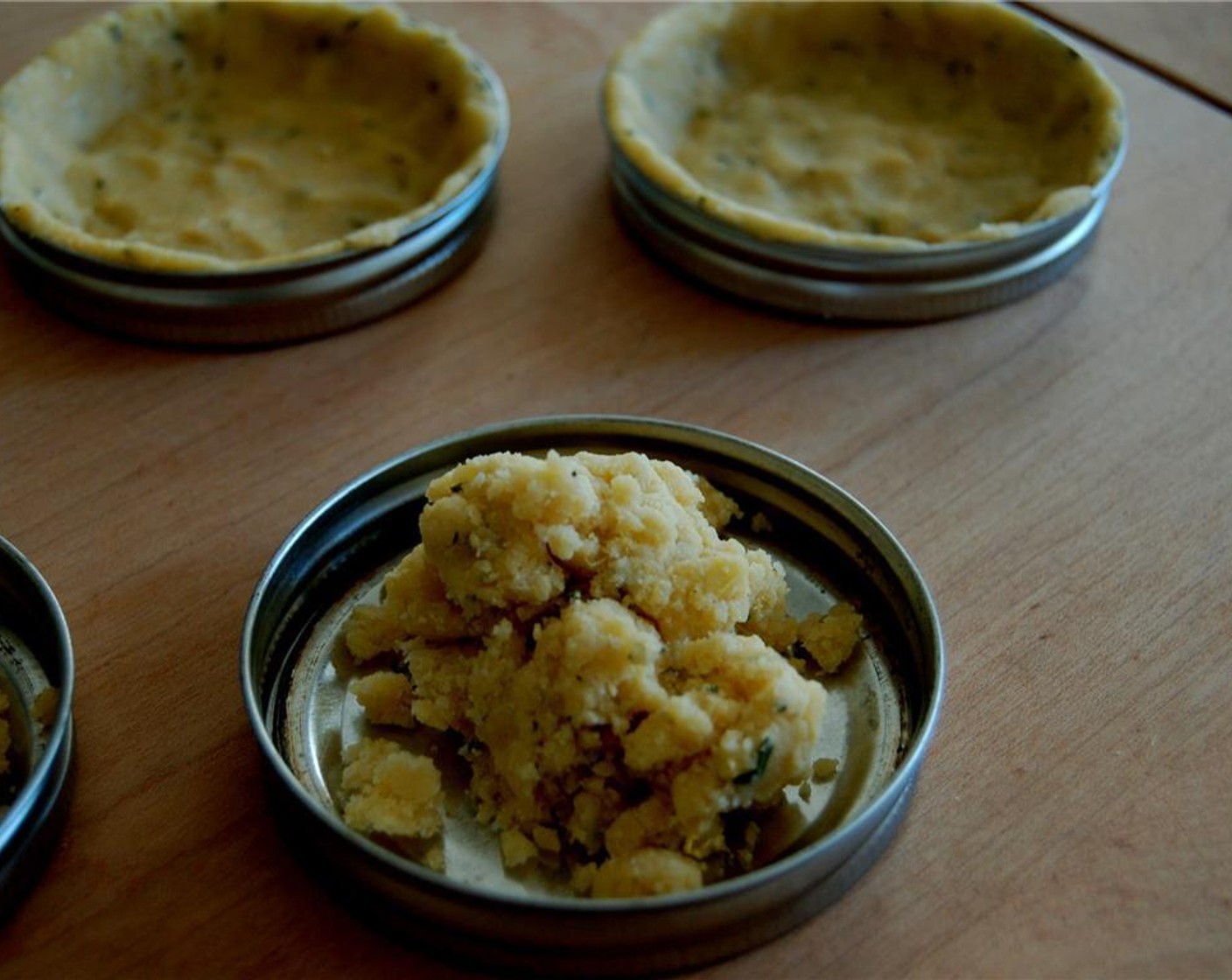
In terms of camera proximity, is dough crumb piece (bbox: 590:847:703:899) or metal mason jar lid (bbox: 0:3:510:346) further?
metal mason jar lid (bbox: 0:3:510:346)

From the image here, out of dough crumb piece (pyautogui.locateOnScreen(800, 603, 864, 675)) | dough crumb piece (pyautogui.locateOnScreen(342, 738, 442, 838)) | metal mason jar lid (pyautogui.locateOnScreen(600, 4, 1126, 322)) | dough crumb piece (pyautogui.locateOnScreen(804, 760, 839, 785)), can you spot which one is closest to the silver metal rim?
metal mason jar lid (pyautogui.locateOnScreen(600, 4, 1126, 322))

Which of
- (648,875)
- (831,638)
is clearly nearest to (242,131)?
(831,638)

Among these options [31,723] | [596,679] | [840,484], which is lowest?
[31,723]

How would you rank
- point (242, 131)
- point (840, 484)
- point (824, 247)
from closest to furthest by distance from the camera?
1. point (840, 484)
2. point (824, 247)
3. point (242, 131)

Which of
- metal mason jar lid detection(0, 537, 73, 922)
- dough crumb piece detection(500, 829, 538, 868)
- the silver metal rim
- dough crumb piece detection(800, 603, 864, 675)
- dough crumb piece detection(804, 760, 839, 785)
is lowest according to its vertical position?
metal mason jar lid detection(0, 537, 73, 922)

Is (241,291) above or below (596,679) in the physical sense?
below

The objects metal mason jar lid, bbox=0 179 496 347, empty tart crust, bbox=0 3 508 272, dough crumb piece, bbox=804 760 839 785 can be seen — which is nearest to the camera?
dough crumb piece, bbox=804 760 839 785

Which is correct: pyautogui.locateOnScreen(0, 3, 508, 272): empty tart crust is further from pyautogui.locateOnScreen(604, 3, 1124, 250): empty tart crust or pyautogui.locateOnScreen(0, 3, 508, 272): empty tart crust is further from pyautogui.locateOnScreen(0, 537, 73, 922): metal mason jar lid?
pyautogui.locateOnScreen(0, 537, 73, 922): metal mason jar lid

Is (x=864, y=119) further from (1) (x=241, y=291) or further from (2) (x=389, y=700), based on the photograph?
(2) (x=389, y=700)
